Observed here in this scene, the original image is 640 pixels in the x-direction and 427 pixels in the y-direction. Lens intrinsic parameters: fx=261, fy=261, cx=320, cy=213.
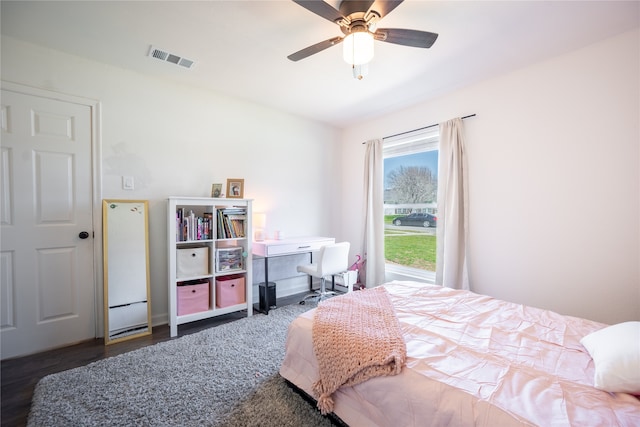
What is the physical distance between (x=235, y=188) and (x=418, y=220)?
2.34 metres

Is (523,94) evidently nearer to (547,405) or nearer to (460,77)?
(460,77)

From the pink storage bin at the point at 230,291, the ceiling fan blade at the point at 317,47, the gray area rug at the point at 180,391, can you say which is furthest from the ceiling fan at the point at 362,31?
the pink storage bin at the point at 230,291

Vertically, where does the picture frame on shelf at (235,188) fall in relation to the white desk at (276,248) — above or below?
above

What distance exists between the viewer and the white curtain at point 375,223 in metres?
3.66

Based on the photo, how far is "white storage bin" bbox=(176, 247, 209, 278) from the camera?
2525mm

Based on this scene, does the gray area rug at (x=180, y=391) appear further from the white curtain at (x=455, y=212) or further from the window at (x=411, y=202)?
the window at (x=411, y=202)

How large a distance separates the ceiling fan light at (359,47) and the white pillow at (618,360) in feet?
6.15

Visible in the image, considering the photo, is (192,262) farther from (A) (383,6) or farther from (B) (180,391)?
(A) (383,6)

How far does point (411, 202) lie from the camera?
11.6 feet

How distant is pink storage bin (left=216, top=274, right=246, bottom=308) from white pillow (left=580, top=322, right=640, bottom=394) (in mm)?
2705

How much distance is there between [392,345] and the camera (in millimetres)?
1221

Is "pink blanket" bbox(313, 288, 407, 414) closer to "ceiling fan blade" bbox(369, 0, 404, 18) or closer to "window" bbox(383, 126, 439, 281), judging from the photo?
"ceiling fan blade" bbox(369, 0, 404, 18)

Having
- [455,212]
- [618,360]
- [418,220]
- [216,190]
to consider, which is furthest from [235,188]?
[618,360]

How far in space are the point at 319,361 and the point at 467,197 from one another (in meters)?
2.35
